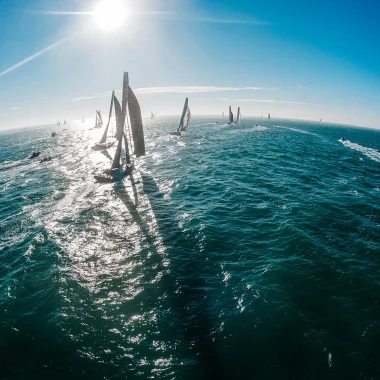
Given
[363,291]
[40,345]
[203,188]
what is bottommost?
[40,345]

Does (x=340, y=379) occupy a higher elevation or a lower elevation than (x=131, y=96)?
lower

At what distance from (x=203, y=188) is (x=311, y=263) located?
13703mm

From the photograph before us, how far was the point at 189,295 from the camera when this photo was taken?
9.95m

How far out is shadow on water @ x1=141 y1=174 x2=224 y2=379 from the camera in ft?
24.7

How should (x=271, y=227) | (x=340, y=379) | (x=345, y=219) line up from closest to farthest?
(x=340, y=379) → (x=271, y=227) → (x=345, y=219)

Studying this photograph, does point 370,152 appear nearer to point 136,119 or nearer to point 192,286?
point 136,119

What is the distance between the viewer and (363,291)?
9945mm

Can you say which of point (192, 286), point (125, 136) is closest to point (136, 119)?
point (125, 136)

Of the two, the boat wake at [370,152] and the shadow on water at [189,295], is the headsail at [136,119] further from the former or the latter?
the boat wake at [370,152]

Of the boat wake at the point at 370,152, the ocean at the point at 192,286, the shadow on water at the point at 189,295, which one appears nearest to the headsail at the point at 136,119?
the ocean at the point at 192,286

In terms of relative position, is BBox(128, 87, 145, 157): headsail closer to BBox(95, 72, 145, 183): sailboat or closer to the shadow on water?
BBox(95, 72, 145, 183): sailboat

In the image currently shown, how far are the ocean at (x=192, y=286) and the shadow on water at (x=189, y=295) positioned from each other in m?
0.05

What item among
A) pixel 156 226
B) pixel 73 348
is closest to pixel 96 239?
pixel 156 226

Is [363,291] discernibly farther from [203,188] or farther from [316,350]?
[203,188]
